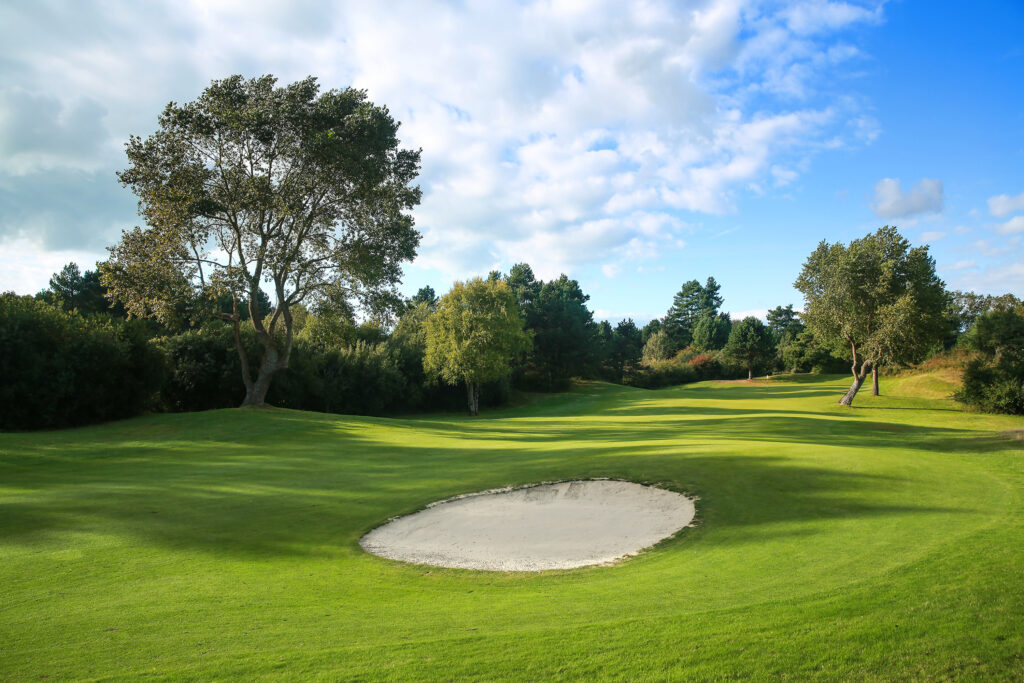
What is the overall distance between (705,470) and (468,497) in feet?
19.7

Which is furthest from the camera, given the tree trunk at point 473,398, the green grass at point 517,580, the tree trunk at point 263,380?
the tree trunk at point 473,398

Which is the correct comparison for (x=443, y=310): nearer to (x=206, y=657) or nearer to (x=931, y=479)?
(x=931, y=479)

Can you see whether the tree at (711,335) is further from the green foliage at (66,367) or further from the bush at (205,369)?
the green foliage at (66,367)

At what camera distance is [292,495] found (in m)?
13.9

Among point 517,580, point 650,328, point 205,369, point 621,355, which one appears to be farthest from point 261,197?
point 650,328

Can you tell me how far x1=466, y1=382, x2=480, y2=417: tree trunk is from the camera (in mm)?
52412

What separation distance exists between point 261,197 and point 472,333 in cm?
2182

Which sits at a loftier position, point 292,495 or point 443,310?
point 443,310

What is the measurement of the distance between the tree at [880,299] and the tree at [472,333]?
79.7 ft

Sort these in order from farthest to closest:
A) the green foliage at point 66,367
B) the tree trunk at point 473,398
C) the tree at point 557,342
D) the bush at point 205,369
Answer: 1. the tree at point 557,342
2. the tree trunk at point 473,398
3. the bush at point 205,369
4. the green foliage at point 66,367

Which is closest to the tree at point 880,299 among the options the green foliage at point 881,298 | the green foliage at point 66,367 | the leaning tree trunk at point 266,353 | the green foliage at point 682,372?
the green foliage at point 881,298

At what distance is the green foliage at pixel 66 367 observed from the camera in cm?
2686

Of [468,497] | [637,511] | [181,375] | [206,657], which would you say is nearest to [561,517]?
[637,511]

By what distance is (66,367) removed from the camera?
27766mm
